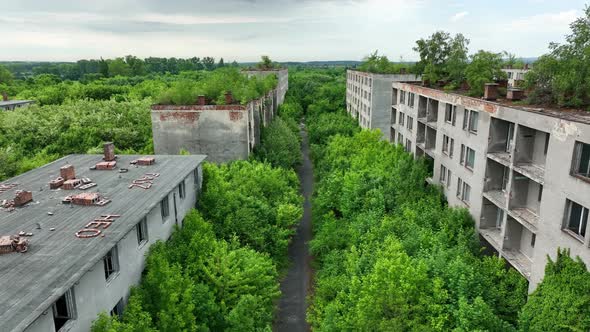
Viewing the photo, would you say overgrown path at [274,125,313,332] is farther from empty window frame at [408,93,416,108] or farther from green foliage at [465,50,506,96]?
green foliage at [465,50,506,96]

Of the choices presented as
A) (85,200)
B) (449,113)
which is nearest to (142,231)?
(85,200)

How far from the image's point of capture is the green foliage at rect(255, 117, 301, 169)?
49.2 metres

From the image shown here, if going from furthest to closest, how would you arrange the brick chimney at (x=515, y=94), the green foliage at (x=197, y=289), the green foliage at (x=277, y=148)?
the green foliage at (x=277, y=148) < the brick chimney at (x=515, y=94) < the green foliage at (x=197, y=289)

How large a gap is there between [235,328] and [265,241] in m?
11.4

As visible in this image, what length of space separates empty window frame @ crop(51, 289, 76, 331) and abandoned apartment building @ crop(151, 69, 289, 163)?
2765 cm

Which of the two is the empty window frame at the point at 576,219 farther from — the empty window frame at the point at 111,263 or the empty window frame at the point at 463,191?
the empty window frame at the point at 111,263

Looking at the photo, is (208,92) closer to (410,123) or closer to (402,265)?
(410,123)

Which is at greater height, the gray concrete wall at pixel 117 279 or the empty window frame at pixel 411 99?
the empty window frame at pixel 411 99

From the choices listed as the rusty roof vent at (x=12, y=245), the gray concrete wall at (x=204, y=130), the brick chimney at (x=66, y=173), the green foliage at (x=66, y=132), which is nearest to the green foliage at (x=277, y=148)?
the gray concrete wall at (x=204, y=130)

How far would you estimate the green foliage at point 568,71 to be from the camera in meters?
23.8

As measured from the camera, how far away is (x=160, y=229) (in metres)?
24.4

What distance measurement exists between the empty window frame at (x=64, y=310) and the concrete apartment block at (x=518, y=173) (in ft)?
72.8

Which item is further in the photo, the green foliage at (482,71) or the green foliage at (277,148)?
the green foliage at (277,148)

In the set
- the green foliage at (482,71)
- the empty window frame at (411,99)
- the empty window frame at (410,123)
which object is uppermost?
the green foliage at (482,71)
